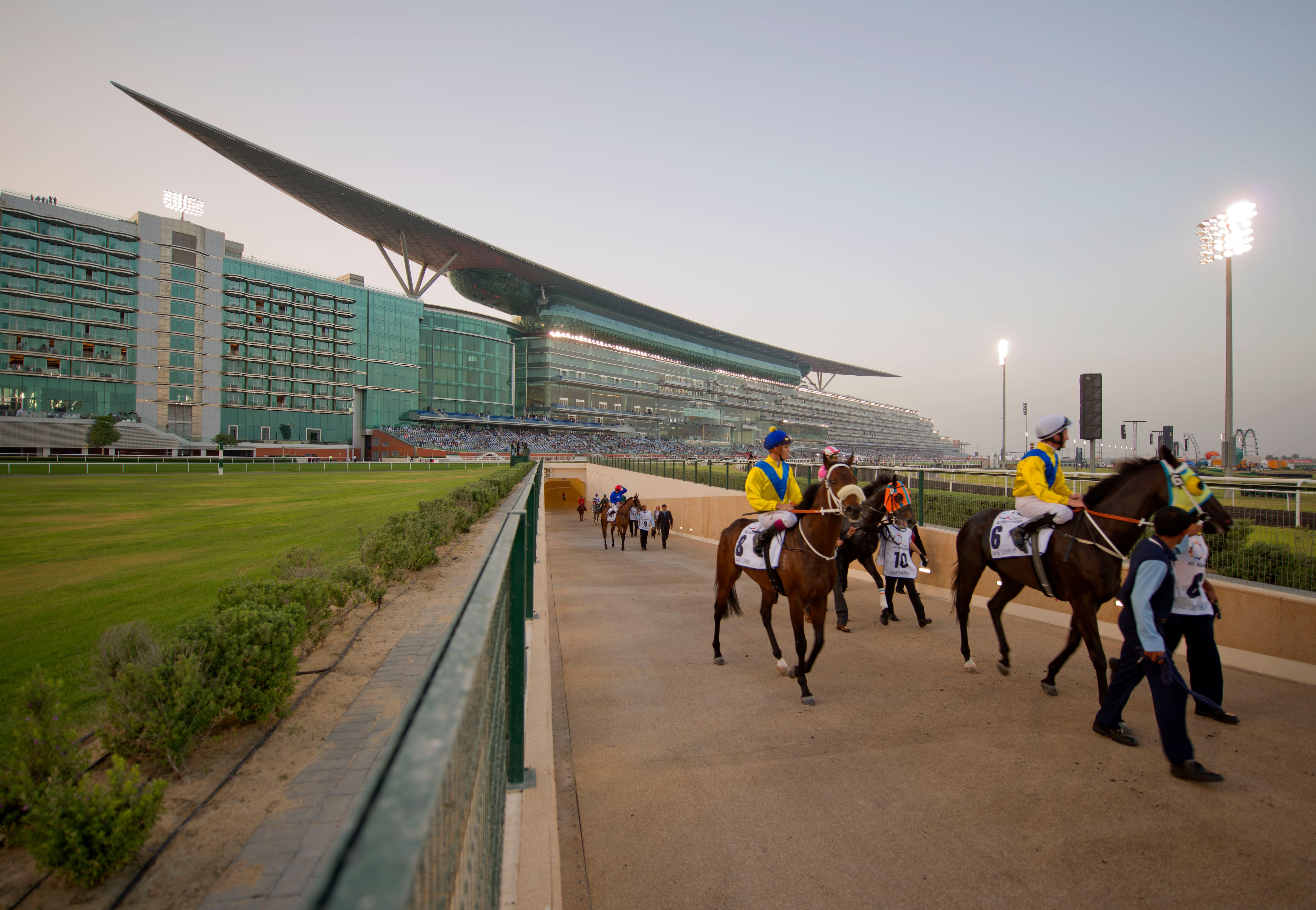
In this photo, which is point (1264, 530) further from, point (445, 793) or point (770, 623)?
point (445, 793)

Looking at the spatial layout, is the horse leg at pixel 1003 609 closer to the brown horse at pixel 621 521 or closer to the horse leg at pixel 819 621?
the horse leg at pixel 819 621

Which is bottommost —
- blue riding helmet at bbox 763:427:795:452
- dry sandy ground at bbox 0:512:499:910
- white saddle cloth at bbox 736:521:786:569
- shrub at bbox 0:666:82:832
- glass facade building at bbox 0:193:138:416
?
dry sandy ground at bbox 0:512:499:910

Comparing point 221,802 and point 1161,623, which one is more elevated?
point 1161,623

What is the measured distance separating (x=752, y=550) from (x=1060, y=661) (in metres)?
2.98

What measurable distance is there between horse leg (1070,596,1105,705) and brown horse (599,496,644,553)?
13.2 meters

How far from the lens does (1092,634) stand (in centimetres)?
551

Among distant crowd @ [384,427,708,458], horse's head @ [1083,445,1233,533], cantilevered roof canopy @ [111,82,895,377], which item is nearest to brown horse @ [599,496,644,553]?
horse's head @ [1083,445,1233,533]

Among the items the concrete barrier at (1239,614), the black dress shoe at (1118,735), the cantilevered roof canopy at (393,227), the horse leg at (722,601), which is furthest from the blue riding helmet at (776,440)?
the cantilevered roof canopy at (393,227)

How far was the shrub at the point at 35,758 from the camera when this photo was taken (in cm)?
295

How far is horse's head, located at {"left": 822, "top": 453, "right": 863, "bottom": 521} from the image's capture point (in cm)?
591

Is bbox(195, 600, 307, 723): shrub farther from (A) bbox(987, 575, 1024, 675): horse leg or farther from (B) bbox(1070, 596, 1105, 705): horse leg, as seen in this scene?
(A) bbox(987, 575, 1024, 675): horse leg

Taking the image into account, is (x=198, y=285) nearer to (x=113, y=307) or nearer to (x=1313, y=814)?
(x=113, y=307)

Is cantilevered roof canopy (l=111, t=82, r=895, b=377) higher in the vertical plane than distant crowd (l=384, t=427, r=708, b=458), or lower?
higher

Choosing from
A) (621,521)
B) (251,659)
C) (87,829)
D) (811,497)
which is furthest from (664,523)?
(87,829)
